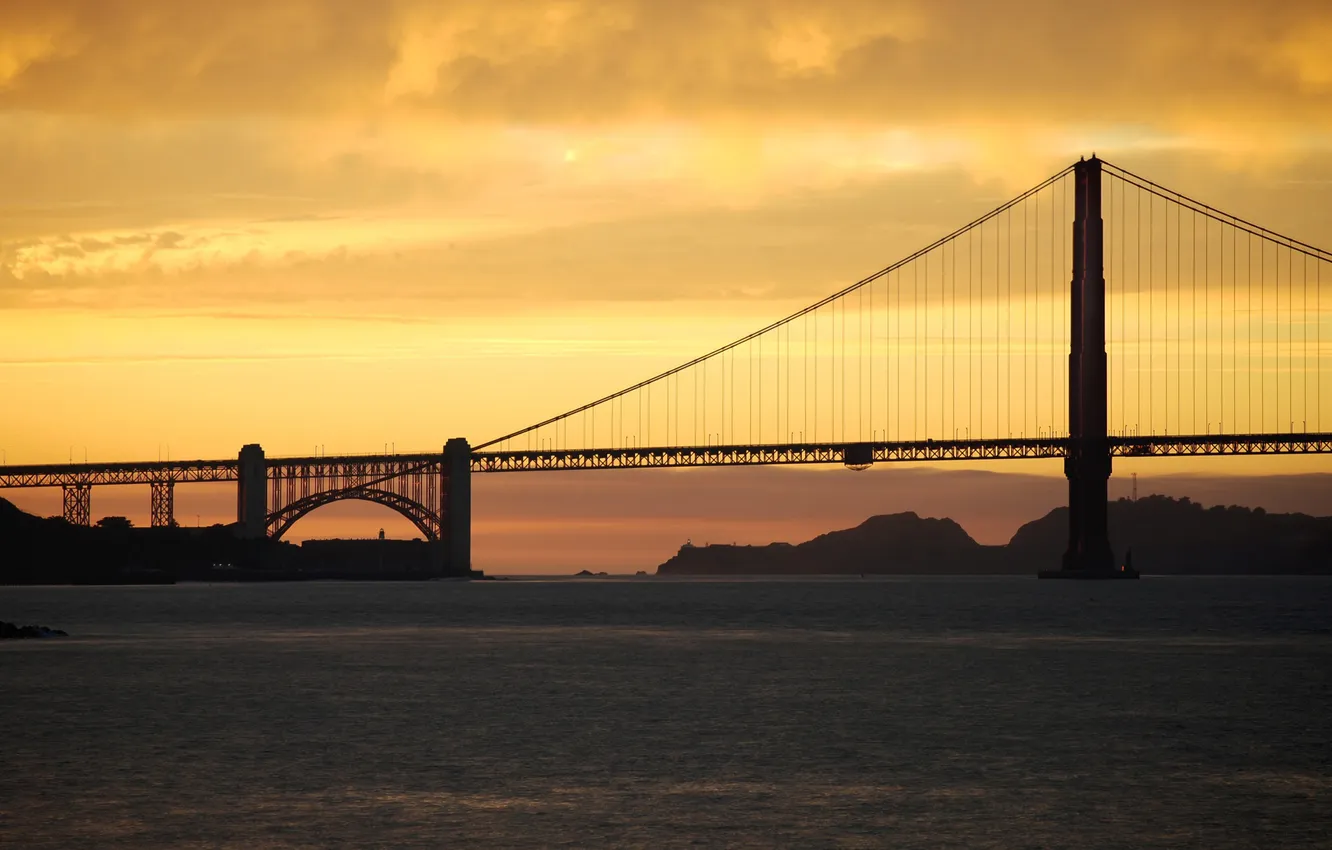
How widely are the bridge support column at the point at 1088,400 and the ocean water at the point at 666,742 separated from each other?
201 feet

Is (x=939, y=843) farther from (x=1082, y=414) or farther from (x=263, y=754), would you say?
(x=1082, y=414)

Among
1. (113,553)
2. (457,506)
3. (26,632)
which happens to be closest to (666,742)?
(26,632)

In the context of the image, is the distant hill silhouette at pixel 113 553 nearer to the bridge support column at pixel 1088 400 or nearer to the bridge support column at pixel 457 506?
the bridge support column at pixel 457 506

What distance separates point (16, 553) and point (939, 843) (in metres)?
172

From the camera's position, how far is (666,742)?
110 feet

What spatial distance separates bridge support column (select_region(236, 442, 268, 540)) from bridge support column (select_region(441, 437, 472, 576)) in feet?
62.3

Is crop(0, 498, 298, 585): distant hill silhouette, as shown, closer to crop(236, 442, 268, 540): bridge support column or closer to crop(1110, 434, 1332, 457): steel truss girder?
crop(236, 442, 268, 540): bridge support column

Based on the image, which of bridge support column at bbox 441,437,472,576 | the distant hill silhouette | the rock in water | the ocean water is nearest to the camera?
the ocean water

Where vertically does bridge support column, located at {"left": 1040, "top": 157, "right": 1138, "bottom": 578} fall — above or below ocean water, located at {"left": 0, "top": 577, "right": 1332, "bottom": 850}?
above

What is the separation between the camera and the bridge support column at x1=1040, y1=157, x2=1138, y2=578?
431ft

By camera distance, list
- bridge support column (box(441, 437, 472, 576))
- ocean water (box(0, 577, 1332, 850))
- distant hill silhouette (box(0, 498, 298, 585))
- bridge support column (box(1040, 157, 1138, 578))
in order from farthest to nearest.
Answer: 1. distant hill silhouette (box(0, 498, 298, 585))
2. bridge support column (box(441, 437, 472, 576))
3. bridge support column (box(1040, 157, 1138, 578))
4. ocean water (box(0, 577, 1332, 850))

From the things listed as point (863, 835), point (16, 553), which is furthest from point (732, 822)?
point (16, 553)

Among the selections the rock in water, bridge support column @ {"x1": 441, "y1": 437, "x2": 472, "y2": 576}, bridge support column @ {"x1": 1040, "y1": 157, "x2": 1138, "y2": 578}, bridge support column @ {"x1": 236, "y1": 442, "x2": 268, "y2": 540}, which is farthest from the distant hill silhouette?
the rock in water

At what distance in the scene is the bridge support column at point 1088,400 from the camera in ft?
431
